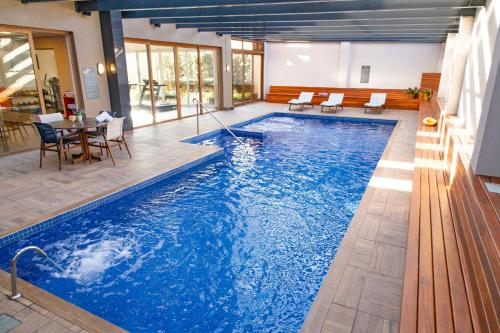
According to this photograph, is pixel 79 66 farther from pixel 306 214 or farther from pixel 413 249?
pixel 413 249

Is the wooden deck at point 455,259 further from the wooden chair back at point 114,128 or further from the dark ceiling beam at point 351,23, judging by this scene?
the dark ceiling beam at point 351,23

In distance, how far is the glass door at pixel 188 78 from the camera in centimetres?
984

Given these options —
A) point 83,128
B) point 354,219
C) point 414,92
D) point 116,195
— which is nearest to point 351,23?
point 414,92

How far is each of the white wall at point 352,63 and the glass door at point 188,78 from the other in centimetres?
527

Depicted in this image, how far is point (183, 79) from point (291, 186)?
633 cm

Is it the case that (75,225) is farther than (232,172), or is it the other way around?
(232,172)

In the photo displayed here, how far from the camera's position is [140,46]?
8.39 meters

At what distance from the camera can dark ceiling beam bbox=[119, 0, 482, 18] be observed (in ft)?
17.4

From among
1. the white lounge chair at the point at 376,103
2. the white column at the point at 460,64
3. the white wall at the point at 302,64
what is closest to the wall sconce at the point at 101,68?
the white column at the point at 460,64

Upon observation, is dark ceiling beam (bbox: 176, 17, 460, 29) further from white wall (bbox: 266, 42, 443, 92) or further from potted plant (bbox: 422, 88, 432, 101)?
white wall (bbox: 266, 42, 443, 92)

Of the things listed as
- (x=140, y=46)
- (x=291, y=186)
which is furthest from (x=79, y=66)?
(x=291, y=186)

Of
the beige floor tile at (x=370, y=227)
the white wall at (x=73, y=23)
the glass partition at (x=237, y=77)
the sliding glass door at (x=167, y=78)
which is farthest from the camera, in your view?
the glass partition at (x=237, y=77)

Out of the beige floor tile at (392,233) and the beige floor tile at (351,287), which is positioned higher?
the beige floor tile at (392,233)

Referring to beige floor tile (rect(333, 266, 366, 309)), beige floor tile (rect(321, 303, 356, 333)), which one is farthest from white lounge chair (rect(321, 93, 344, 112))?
beige floor tile (rect(321, 303, 356, 333))
